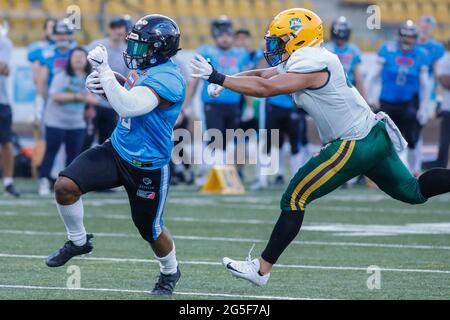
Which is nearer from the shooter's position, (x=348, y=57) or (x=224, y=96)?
(x=224, y=96)

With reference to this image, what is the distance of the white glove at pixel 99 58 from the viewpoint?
6.59m

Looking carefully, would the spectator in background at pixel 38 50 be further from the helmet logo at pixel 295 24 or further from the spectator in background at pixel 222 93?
the helmet logo at pixel 295 24

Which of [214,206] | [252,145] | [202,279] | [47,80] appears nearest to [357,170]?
[202,279]

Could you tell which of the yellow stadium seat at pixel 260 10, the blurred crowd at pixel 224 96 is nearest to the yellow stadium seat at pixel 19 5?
the blurred crowd at pixel 224 96

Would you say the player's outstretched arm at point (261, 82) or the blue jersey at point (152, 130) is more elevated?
the player's outstretched arm at point (261, 82)

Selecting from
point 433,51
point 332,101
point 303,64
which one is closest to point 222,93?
point 433,51

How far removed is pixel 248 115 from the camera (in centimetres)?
1600

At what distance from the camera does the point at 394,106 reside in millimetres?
15164

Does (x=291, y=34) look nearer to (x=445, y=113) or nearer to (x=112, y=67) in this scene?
(x=112, y=67)

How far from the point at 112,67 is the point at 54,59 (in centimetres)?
74

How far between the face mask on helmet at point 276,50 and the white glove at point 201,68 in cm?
57

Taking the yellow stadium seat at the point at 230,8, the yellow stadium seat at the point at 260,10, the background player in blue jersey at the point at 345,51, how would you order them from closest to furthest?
the background player in blue jersey at the point at 345,51 < the yellow stadium seat at the point at 230,8 < the yellow stadium seat at the point at 260,10
